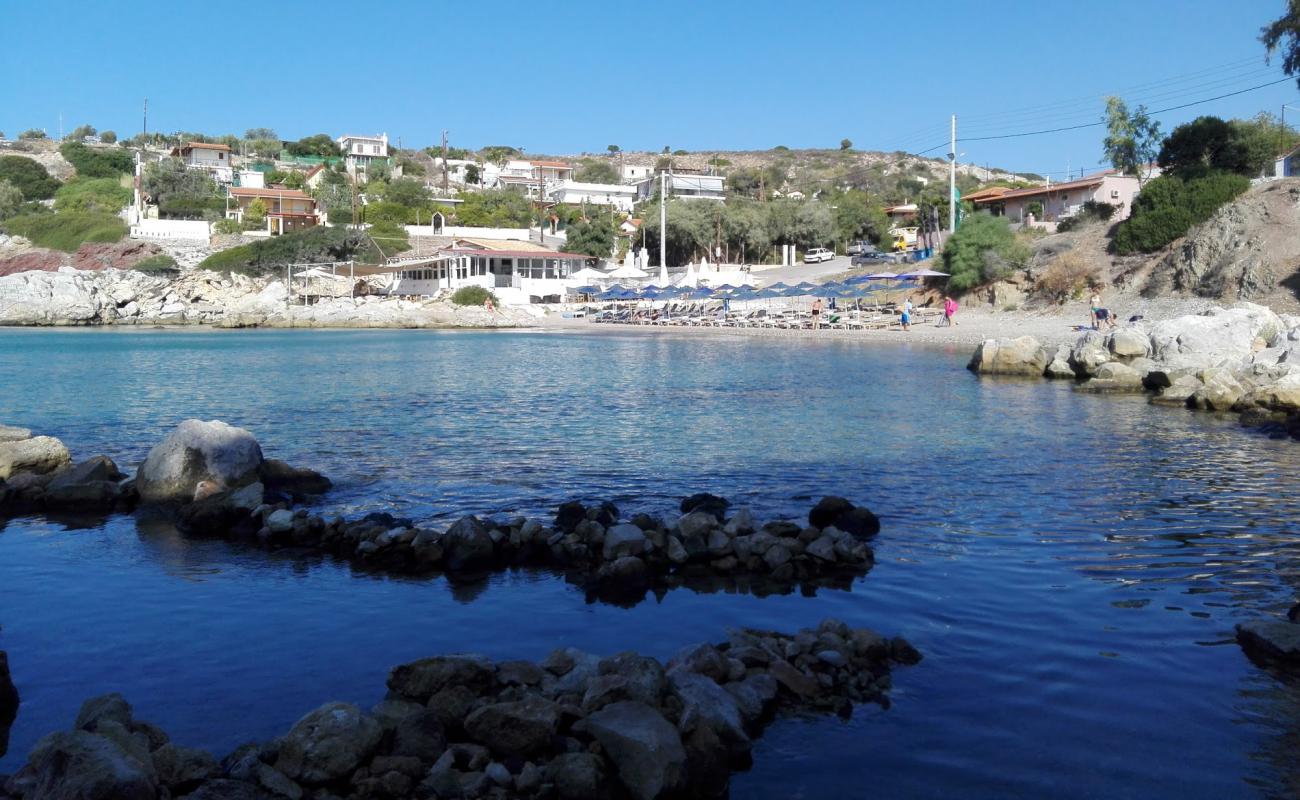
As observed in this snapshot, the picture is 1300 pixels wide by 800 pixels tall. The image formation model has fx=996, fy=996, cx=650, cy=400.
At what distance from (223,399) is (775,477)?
55.8ft

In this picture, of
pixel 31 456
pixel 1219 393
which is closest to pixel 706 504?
pixel 31 456

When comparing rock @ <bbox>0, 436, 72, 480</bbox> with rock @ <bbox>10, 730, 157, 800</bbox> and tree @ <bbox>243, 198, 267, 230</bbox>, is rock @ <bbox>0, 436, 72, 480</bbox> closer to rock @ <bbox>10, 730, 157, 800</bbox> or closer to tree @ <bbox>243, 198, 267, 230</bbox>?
rock @ <bbox>10, 730, 157, 800</bbox>

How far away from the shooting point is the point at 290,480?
14305 millimetres

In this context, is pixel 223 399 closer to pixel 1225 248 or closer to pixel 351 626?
pixel 351 626

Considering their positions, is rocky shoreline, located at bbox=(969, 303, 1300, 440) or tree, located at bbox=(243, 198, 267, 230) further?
tree, located at bbox=(243, 198, 267, 230)

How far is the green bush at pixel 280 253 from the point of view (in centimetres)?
7794

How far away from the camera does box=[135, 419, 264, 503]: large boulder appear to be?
44.4 ft

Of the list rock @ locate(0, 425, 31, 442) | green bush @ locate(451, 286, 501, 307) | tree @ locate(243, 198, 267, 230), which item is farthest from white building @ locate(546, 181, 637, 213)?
rock @ locate(0, 425, 31, 442)

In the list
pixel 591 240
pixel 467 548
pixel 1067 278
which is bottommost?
pixel 467 548

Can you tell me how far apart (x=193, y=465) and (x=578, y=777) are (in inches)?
401


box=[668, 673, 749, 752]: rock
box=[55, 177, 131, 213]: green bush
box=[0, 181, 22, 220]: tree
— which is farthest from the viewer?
box=[55, 177, 131, 213]: green bush

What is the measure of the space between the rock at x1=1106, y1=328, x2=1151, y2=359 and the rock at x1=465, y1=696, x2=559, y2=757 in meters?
26.8

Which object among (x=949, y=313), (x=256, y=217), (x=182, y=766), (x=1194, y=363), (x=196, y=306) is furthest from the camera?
(x=256, y=217)

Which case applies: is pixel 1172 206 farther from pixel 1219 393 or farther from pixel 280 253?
pixel 280 253
